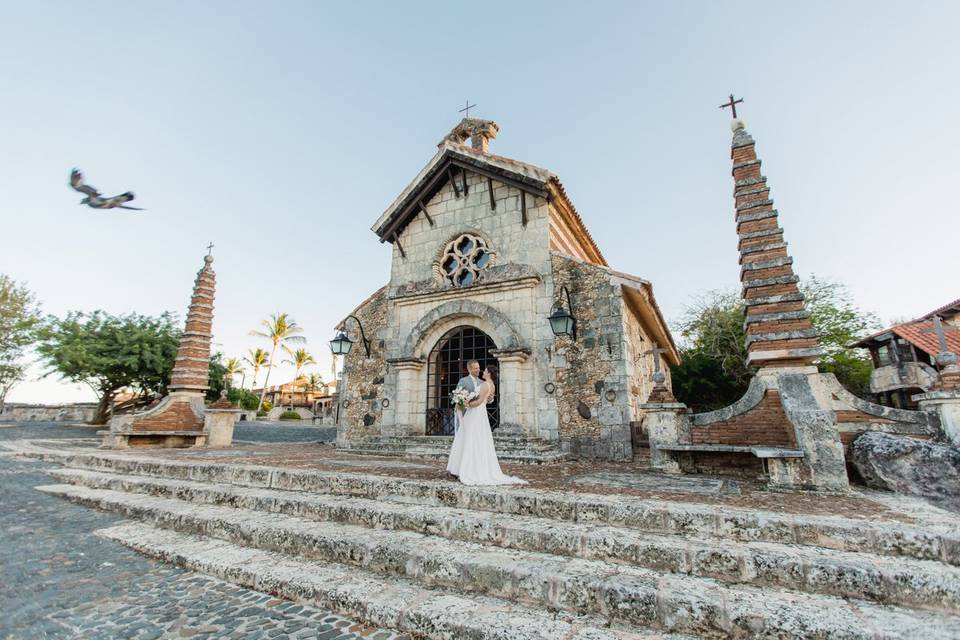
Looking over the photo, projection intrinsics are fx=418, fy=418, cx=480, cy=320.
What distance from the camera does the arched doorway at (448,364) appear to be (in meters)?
9.95

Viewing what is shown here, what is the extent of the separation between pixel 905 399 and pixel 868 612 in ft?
63.7

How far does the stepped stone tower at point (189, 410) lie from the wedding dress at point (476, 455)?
9781 millimetres

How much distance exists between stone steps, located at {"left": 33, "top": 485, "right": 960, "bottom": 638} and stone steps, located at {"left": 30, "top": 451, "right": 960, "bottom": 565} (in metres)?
0.60

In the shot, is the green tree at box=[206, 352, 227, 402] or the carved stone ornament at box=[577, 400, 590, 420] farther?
the green tree at box=[206, 352, 227, 402]

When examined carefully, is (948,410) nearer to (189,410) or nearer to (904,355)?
(904,355)

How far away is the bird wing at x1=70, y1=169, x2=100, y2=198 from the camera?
616 cm

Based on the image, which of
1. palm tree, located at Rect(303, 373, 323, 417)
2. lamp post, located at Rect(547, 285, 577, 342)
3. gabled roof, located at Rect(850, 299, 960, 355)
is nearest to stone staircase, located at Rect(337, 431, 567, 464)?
lamp post, located at Rect(547, 285, 577, 342)

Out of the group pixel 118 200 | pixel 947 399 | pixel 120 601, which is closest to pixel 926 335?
pixel 947 399

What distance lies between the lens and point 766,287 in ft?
19.8

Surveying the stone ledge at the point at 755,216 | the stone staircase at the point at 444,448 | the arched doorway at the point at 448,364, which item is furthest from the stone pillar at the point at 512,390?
the stone ledge at the point at 755,216

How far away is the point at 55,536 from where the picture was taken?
4441mm

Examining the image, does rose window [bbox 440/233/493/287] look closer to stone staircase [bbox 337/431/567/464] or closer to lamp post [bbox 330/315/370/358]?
lamp post [bbox 330/315/370/358]

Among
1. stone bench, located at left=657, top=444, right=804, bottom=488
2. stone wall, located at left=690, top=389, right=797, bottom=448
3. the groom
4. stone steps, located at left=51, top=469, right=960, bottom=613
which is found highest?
the groom

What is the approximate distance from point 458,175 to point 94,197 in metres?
7.42
